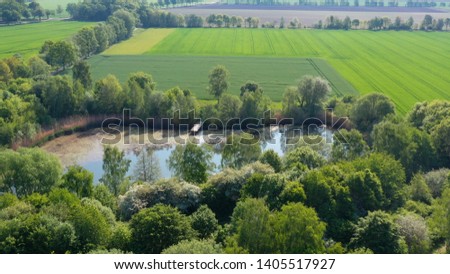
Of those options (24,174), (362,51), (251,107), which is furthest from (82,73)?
(362,51)

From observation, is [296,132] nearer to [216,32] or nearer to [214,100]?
[214,100]

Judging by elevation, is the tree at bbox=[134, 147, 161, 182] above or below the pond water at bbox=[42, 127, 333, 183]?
above

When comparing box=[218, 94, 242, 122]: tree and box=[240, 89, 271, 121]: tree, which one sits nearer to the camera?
box=[218, 94, 242, 122]: tree

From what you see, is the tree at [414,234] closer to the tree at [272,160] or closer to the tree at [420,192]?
the tree at [420,192]

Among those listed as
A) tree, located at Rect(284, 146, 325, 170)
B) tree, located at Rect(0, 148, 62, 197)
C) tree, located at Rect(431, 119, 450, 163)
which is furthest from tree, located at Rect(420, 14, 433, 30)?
tree, located at Rect(0, 148, 62, 197)

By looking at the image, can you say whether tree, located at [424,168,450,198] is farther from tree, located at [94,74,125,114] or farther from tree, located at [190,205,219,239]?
tree, located at [94,74,125,114]

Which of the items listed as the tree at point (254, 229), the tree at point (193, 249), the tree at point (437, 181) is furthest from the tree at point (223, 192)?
the tree at point (437, 181)
